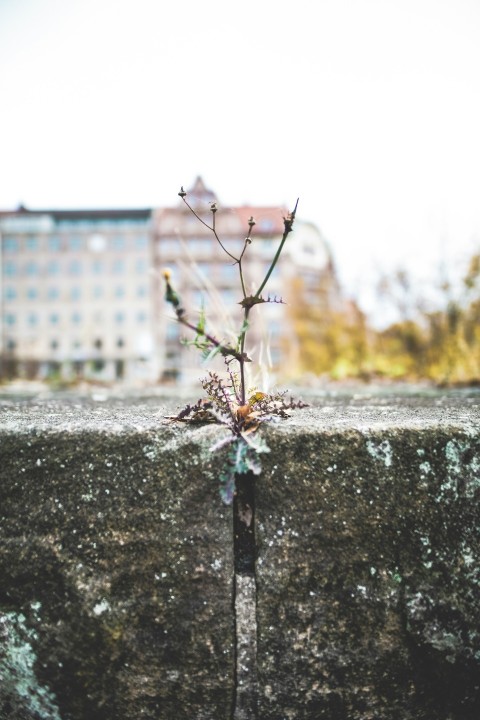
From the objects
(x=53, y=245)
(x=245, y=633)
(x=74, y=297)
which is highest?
(x=53, y=245)

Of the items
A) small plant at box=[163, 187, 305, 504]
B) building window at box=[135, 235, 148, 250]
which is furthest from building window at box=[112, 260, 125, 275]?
small plant at box=[163, 187, 305, 504]

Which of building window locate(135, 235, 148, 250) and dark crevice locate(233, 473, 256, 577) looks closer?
dark crevice locate(233, 473, 256, 577)

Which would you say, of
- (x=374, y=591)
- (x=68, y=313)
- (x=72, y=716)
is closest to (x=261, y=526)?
(x=374, y=591)

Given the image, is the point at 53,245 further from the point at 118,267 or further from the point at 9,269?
the point at 118,267

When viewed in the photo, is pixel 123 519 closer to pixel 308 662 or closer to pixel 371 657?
pixel 308 662

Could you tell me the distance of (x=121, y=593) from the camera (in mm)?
992

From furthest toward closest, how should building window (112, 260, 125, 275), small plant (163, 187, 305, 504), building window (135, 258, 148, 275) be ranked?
building window (112, 260, 125, 275) → building window (135, 258, 148, 275) → small plant (163, 187, 305, 504)

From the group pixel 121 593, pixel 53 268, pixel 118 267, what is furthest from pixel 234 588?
pixel 53 268

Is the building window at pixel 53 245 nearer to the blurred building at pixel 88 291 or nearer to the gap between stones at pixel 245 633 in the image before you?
the blurred building at pixel 88 291

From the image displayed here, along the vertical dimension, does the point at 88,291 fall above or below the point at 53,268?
below

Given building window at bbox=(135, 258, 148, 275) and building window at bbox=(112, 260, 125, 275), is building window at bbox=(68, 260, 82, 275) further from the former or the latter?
building window at bbox=(135, 258, 148, 275)

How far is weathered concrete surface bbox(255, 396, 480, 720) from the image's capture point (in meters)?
1.00

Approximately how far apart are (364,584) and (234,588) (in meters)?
0.30

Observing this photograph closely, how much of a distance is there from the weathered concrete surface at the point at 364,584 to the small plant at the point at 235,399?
0.23 feet
